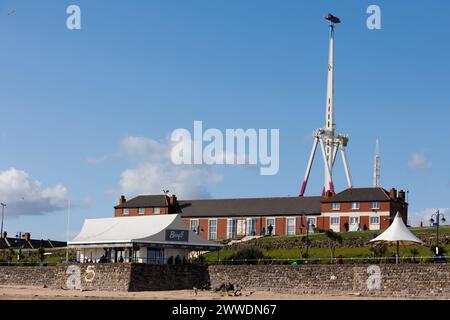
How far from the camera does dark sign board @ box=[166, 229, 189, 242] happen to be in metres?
64.4

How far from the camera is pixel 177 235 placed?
6506cm

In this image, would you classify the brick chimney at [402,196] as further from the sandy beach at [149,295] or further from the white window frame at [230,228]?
the sandy beach at [149,295]

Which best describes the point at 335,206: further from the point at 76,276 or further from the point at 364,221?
the point at 76,276

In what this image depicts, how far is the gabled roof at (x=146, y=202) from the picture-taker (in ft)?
360

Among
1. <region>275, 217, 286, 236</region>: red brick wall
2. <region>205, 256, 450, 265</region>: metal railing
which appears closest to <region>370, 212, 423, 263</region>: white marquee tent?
<region>205, 256, 450, 265</region>: metal railing

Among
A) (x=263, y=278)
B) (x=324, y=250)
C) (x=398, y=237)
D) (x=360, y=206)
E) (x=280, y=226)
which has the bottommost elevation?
(x=263, y=278)

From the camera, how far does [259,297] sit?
176ft

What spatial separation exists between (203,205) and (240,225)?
751 cm

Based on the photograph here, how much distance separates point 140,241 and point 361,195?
40.6 metres

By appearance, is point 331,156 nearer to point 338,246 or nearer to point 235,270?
point 338,246

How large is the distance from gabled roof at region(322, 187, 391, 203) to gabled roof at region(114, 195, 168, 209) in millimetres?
21219

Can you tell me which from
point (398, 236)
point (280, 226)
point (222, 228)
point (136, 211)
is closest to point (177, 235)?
point (398, 236)

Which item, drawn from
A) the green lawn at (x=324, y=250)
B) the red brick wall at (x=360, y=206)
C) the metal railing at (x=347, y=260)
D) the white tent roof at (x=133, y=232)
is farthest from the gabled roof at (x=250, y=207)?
the metal railing at (x=347, y=260)
